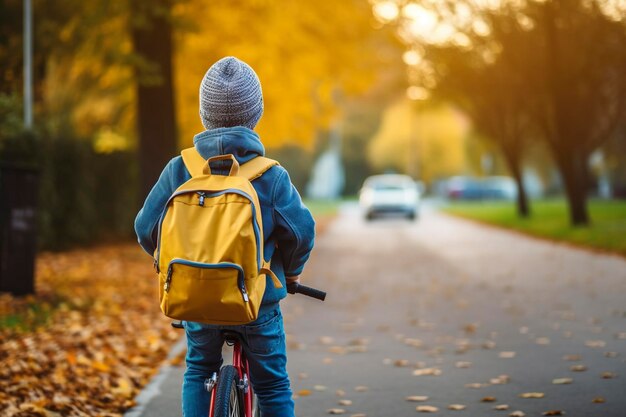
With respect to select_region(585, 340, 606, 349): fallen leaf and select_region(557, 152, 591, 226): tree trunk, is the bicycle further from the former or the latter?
select_region(557, 152, 591, 226): tree trunk

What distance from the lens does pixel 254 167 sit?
3400 mm

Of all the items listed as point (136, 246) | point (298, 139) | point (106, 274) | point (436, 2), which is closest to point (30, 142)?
point (106, 274)

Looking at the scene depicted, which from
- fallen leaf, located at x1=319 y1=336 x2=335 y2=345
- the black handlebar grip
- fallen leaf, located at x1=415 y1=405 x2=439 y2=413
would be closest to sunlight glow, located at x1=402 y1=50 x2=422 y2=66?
fallen leaf, located at x1=319 y1=336 x2=335 y2=345

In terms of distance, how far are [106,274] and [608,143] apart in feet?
115

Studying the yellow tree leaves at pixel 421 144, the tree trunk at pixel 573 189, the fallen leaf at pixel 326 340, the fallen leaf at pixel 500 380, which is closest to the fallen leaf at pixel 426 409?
the fallen leaf at pixel 500 380

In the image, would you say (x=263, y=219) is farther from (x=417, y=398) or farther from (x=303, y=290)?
(x=417, y=398)

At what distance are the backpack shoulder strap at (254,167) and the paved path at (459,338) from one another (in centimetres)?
269

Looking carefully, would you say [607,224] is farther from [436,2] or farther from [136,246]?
[136,246]

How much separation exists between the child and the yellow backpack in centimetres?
18

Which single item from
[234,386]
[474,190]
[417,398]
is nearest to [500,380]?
[417,398]

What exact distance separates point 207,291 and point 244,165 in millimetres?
505

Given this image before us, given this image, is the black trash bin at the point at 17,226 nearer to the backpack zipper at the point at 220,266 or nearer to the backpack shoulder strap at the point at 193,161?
the backpack shoulder strap at the point at 193,161

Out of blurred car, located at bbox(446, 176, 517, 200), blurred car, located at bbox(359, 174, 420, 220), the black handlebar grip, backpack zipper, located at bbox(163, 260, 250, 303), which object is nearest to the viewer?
backpack zipper, located at bbox(163, 260, 250, 303)

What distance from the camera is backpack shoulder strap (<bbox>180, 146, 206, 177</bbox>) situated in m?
3.40
